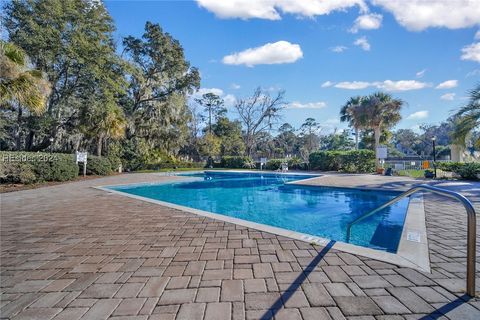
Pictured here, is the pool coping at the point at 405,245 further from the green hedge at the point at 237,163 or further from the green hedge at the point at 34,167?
the green hedge at the point at 237,163

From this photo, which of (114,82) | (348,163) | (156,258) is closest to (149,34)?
(114,82)

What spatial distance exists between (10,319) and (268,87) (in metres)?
25.3

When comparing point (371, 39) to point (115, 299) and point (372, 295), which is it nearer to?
point (372, 295)

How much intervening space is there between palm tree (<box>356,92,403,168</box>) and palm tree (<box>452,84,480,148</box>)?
223 inches

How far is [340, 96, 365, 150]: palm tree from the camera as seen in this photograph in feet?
54.1

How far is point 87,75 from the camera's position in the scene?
1374 cm

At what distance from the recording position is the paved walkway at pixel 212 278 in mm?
1719

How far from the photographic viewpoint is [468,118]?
9.41 m

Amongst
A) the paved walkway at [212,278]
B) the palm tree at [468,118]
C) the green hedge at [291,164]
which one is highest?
the palm tree at [468,118]

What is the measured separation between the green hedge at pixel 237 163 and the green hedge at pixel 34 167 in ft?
45.0

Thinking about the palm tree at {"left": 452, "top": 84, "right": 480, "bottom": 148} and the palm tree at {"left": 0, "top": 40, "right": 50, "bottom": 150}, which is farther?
the palm tree at {"left": 452, "top": 84, "right": 480, "bottom": 148}

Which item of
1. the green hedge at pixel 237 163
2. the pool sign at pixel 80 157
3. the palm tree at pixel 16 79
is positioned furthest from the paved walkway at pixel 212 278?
the green hedge at pixel 237 163

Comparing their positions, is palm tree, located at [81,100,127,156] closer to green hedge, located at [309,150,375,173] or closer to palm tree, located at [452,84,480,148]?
green hedge, located at [309,150,375,173]

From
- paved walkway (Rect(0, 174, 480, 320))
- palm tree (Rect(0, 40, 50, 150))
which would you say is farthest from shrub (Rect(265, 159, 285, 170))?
paved walkway (Rect(0, 174, 480, 320))
